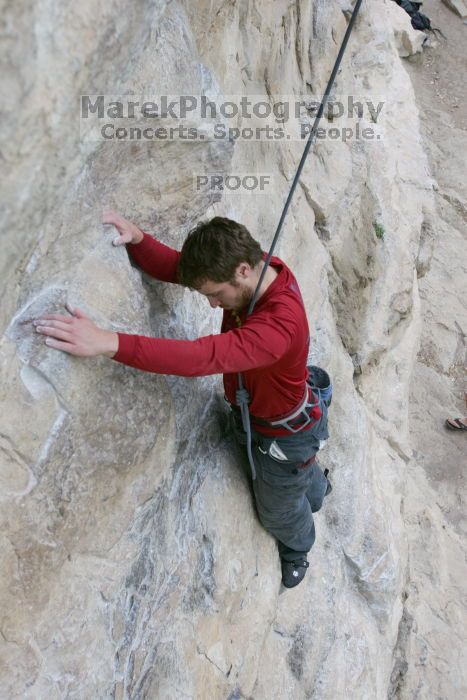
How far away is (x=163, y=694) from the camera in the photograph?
2.71 m

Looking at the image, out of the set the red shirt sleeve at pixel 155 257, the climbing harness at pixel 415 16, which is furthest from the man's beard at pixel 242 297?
the climbing harness at pixel 415 16

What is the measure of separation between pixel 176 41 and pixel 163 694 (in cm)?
271

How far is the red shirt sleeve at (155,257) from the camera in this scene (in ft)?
8.46

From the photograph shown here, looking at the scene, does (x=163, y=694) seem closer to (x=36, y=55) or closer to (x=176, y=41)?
(x=36, y=55)

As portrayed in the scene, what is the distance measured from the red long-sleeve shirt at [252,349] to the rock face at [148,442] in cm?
17

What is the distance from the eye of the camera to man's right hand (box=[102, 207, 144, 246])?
96.0 inches

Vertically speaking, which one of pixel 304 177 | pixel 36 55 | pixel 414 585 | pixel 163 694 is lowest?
pixel 414 585

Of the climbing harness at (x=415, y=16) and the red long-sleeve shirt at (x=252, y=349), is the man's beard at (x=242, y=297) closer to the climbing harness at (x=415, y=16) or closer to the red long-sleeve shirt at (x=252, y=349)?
the red long-sleeve shirt at (x=252, y=349)

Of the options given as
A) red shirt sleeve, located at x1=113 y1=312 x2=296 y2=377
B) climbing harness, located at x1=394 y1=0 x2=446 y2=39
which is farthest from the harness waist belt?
climbing harness, located at x1=394 y1=0 x2=446 y2=39

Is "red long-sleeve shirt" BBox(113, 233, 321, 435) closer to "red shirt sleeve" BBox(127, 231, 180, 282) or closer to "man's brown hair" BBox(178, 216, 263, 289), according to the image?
"red shirt sleeve" BBox(127, 231, 180, 282)

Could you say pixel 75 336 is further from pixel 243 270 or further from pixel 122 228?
pixel 243 270

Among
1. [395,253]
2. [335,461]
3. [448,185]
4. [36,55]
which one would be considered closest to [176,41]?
[36,55]

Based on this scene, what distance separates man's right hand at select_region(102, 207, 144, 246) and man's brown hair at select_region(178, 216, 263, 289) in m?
0.23

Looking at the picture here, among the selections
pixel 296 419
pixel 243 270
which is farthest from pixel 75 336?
pixel 296 419
